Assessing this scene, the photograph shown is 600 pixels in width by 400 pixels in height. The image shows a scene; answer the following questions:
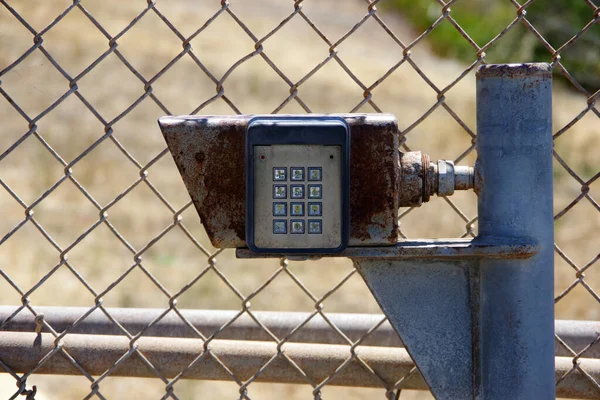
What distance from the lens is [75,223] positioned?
201 inches

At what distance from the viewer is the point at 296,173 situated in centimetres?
104

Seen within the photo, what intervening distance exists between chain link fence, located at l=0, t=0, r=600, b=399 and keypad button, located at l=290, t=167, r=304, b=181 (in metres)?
0.33

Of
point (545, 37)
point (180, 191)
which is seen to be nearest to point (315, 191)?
point (180, 191)

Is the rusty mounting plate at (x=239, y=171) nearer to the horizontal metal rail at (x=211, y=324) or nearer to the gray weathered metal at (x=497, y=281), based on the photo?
the gray weathered metal at (x=497, y=281)


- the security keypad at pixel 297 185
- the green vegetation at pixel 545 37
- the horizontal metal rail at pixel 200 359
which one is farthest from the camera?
the green vegetation at pixel 545 37

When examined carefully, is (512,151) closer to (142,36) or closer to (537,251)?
(537,251)

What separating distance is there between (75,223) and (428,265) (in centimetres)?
440

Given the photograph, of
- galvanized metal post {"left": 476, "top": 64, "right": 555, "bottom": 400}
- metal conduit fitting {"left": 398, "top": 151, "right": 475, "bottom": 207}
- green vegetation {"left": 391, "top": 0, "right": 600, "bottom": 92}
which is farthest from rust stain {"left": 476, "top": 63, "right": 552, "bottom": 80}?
green vegetation {"left": 391, "top": 0, "right": 600, "bottom": 92}

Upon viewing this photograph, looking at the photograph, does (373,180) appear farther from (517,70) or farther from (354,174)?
(517,70)

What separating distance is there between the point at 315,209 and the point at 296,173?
0.20 feet

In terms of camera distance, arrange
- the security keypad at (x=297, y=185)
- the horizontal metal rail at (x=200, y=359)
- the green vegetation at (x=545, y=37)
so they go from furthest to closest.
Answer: the green vegetation at (x=545, y=37), the horizontal metal rail at (x=200, y=359), the security keypad at (x=297, y=185)

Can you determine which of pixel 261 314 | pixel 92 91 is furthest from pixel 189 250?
pixel 261 314

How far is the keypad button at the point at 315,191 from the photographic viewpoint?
1.04 metres

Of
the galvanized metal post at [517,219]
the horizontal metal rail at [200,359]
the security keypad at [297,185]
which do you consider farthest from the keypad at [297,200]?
the horizontal metal rail at [200,359]
